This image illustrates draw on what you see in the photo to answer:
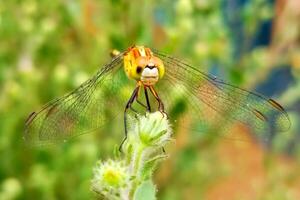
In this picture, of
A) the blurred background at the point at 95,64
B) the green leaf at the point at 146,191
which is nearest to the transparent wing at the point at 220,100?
the green leaf at the point at 146,191

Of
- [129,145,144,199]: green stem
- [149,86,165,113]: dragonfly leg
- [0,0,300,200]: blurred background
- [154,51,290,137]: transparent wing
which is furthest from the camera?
[0,0,300,200]: blurred background

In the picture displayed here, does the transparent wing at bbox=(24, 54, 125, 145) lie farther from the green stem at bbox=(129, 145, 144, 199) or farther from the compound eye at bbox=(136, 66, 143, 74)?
the green stem at bbox=(129, 145, 144, 199)

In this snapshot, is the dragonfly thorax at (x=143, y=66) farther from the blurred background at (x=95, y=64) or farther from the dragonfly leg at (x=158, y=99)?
the blurred background at (x=95, y=64)

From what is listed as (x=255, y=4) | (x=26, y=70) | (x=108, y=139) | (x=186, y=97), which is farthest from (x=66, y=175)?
(x=186, y=97)

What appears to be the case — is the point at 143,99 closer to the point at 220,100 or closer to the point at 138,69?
the point at 138,69

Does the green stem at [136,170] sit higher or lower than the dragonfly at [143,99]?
lower

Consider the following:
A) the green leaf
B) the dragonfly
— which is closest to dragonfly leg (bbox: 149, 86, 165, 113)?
the dragonfly
